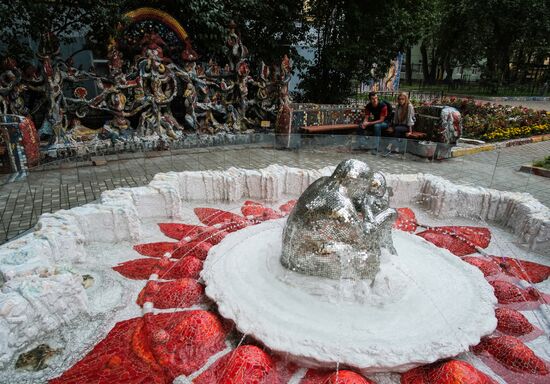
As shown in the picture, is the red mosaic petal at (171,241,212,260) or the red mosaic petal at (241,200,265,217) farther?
the red mosaic petal at (241,200,265,217)

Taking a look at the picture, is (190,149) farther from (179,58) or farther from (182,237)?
(182,237)

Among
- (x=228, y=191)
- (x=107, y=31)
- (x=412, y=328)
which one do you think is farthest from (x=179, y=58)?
(x=412, y=328)

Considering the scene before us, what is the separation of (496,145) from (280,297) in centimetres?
1225

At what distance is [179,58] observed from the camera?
1303 centimetres

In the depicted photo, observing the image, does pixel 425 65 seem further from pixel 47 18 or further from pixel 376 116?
pixel 47 18

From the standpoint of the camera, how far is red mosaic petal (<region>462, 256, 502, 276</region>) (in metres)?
4.75

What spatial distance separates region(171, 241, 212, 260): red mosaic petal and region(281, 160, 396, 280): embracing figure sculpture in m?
1.20

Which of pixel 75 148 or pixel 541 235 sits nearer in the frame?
pixel 541 235

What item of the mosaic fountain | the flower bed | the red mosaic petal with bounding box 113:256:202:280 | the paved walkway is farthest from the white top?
the red mosaic petal with bounding box 113:256:202:280

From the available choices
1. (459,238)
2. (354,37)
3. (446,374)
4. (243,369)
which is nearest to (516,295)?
(459,238)

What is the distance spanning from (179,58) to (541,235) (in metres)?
11.8

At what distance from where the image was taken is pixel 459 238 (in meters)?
5.62

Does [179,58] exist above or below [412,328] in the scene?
above

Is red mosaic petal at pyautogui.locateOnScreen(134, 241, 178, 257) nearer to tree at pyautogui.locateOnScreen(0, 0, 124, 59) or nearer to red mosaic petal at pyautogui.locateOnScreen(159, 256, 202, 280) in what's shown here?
red mosaic petal at pyautogui.locateOnScreen(159, 256, 202, 280)
